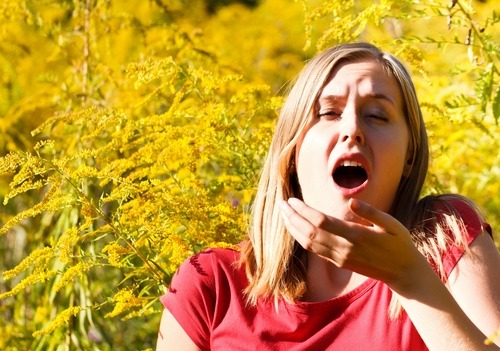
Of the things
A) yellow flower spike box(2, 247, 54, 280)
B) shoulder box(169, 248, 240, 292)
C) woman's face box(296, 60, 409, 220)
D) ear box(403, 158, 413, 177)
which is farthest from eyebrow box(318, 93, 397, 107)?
yellow flower spike box(2, 247, 54, 280)

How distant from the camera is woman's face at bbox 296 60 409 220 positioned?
5.98 ft

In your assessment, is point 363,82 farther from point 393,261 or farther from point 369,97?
point 393,261

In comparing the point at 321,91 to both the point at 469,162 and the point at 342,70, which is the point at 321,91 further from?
the point at 469,162

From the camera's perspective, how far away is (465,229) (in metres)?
1.86

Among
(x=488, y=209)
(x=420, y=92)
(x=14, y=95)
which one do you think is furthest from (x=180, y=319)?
(x=14, y=95)

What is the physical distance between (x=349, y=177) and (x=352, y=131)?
0.30ft

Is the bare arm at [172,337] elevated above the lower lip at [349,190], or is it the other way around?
the lower lip at [349,190]

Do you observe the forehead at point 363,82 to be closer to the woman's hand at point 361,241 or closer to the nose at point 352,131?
the nose at point 352,131

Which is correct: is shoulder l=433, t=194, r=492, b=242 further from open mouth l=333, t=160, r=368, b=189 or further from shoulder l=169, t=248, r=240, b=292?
shoulder l=169, t=248, r=240, b=292

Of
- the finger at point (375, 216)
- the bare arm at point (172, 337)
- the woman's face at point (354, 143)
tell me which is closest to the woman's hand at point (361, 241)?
the finger at point (375, 216)

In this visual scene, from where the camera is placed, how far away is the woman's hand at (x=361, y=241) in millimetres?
1481

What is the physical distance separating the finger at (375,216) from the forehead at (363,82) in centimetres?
50

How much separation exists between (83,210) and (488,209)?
2.05 metres

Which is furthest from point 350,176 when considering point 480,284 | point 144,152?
point 144,152
